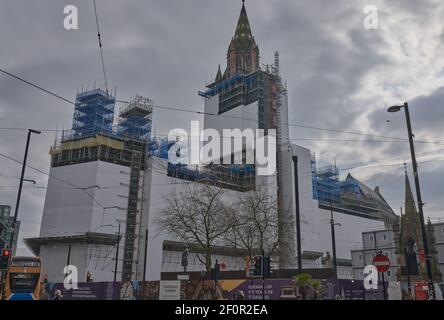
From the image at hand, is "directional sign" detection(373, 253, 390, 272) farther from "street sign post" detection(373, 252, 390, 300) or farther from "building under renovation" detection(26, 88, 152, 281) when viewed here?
"building under renovation" detection(26, 88, 152, 281)

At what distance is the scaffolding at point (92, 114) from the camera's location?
68.4 meters

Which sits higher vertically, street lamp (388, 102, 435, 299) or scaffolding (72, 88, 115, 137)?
scaffolding (72, 88, 115, 137)

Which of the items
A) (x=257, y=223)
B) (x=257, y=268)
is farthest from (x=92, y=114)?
(x=257, y=268)

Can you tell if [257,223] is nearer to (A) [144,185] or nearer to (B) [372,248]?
(A) [144,185]

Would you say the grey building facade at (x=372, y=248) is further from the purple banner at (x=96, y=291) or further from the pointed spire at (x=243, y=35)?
the pointed spire at (x=243, y=35)

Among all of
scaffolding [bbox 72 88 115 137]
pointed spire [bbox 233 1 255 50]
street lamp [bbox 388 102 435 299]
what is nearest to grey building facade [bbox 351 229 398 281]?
scaffolding [bbox 72 88 115 137]

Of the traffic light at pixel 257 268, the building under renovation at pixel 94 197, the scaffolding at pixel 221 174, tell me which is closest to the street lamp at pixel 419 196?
the traffic light at pixel 257 268

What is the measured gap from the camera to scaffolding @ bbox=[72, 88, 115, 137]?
6838 cm

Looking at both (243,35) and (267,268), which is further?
(243,35)

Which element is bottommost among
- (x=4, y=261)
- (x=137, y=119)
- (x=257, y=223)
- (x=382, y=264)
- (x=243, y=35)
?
(x=382, y=264)

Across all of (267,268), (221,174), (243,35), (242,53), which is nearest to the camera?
(267,268)

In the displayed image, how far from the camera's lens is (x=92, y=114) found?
227 feet

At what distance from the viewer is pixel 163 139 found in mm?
72125
